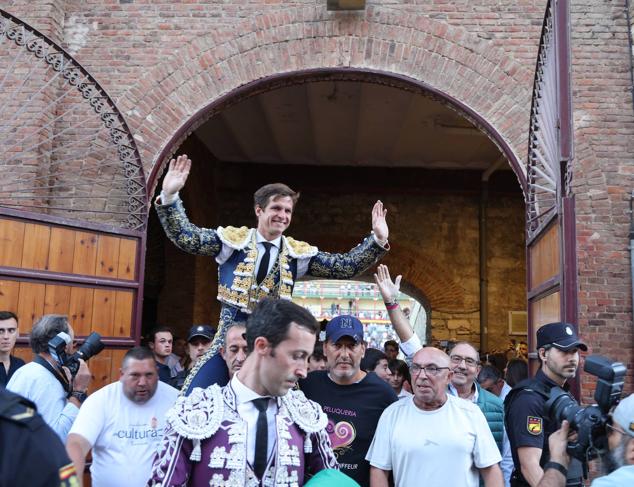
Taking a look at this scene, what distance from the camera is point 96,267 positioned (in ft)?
23.7

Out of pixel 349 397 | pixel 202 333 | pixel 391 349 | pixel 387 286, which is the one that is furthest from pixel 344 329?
pixel 391 349

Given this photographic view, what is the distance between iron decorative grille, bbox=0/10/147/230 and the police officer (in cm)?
471

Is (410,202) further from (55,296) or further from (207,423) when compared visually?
(207,423)

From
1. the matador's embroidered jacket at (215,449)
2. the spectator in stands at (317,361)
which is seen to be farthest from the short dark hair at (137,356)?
the matador's embroidered jacket at (215,449)

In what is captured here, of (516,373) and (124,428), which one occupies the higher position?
(516,373)

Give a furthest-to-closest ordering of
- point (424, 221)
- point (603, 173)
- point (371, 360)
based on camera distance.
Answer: point (424, 221) → point (603, 173) → point (371, 360)

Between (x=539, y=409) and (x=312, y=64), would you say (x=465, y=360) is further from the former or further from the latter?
(x=312, y=64)

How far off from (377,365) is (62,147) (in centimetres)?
421

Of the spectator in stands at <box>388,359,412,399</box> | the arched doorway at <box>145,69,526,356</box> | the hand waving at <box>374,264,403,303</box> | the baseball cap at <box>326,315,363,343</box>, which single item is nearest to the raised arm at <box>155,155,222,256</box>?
the baseball cap at <box>326,315,363,343</box>

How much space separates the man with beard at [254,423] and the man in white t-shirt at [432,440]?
49.0 inches

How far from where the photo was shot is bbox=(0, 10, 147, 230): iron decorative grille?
759 centimetres

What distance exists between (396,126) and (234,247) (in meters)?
8.41

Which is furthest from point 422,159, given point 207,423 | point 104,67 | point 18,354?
point 207,423

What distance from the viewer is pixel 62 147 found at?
7.87 meters
